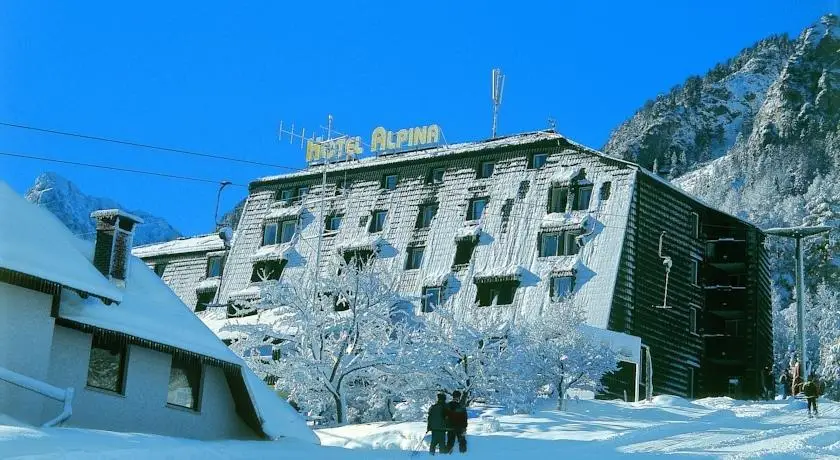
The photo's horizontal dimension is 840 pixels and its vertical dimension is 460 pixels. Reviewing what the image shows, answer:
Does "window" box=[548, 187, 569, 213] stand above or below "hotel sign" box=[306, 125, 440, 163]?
below

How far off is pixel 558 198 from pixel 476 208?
17.1 ft

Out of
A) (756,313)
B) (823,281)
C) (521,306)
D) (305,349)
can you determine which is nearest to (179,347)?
(305,349)

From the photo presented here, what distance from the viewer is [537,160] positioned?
198ft

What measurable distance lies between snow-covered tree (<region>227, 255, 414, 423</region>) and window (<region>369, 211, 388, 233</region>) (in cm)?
2218

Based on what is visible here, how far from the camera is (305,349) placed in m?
40.5

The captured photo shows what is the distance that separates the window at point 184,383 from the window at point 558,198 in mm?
31717

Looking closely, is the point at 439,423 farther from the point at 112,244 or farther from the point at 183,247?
the point at 183,247

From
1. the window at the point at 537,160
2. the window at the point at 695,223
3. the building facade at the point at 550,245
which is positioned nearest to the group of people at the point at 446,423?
the building facade at the point at 550,245

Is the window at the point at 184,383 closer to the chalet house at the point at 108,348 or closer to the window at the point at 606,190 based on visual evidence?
the chalet house at the point at 108,348

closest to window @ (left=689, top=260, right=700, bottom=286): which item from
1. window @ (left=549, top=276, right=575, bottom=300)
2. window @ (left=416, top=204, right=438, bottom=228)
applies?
window @ (left=549, top=276, right=575, bottom=300)

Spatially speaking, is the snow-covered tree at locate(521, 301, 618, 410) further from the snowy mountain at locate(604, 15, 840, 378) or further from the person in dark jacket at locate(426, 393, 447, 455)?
the snowy mountain at locate(604, 15, 840, 378)

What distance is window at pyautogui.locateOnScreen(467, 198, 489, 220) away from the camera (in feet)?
201

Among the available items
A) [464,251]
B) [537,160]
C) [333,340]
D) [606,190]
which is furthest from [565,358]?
[537,160]

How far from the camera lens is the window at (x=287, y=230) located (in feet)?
221
